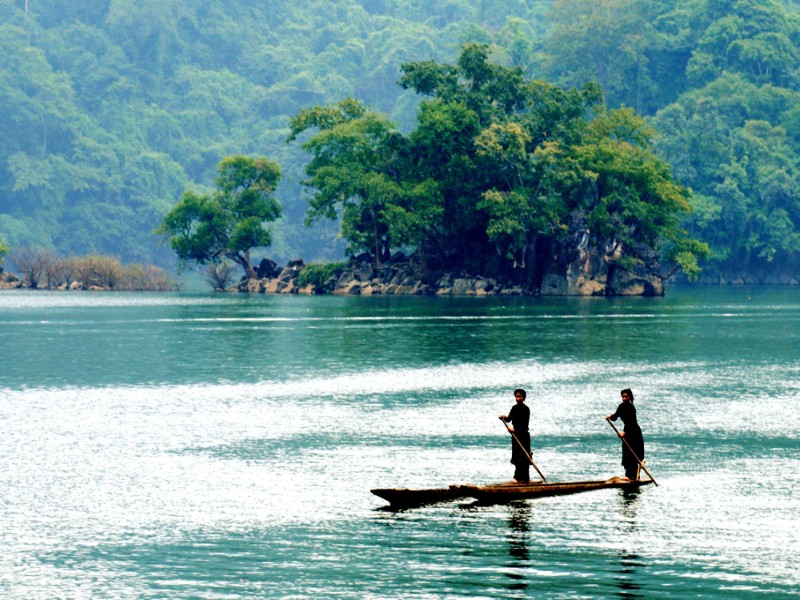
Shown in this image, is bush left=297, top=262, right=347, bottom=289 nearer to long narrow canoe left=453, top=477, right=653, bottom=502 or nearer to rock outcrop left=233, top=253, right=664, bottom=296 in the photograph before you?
rock outcrop left=233, top=253, right=664, bottom=296

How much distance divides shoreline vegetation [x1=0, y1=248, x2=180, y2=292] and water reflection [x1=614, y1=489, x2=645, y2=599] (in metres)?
117

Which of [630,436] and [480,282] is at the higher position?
[480,282]

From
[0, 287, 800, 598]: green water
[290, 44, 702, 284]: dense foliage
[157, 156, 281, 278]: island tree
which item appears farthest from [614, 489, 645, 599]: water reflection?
[157, 156, 281, 278]: island tree

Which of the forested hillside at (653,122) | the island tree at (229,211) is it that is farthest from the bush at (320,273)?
the forested hillside at (653,122)

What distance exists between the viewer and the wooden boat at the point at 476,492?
23.1 m

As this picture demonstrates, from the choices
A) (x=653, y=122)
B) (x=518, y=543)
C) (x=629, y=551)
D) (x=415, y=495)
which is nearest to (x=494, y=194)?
(x=653, y=122)

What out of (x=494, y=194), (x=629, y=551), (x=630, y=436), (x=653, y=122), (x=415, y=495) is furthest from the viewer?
(x=653, y=122)

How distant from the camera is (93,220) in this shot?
187 meters

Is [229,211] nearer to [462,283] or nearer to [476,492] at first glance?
[462,283]

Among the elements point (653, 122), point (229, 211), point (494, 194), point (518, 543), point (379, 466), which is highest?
point (653, 122)

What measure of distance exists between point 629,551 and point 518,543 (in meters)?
1.75

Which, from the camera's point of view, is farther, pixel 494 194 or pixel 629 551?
pixel 494 194

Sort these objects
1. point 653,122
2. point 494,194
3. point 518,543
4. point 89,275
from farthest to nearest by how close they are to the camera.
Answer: point 653,122 → point 89,275 → point 494,194 → point 518,543

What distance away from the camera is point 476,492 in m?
23.2
